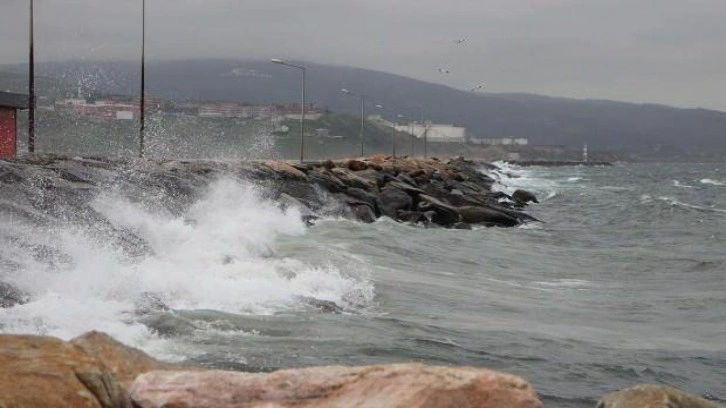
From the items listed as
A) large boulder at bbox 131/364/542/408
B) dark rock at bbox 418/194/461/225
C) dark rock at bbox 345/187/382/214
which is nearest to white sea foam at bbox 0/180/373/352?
large boulder at bbox 131/364/542/408

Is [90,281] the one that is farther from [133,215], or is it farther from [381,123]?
[381,123]

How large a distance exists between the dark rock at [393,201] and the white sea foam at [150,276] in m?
12.3

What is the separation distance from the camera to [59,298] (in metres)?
10.8

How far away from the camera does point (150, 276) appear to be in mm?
12727

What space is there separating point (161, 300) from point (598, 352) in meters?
5.16

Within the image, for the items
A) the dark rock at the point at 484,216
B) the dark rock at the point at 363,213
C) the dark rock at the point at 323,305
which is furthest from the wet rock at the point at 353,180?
the dark rock at the point at 323,305

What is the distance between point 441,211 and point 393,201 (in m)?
1.80

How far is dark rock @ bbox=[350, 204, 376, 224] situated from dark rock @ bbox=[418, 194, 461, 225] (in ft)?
9.09

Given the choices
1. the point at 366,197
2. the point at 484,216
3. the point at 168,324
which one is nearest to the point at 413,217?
the point at 366,197

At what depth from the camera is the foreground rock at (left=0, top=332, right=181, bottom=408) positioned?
5.05m

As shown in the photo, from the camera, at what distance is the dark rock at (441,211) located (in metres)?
31.2

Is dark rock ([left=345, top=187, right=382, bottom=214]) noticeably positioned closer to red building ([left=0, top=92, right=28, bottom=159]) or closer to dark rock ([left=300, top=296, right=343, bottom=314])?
red building ([left=0, top=92, right=28, bottom=159])

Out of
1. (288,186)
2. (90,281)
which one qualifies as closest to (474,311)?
(90,281)

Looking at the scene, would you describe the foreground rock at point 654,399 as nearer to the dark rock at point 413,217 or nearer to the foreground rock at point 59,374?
the foreground rock at point 59,374
